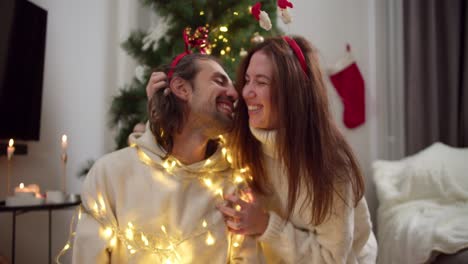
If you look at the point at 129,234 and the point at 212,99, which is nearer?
the point at 129,234

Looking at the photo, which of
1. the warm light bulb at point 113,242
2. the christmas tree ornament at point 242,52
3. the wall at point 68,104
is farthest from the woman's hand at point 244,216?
the wall at point 68,104

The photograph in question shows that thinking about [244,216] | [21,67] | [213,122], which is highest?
[21,67]

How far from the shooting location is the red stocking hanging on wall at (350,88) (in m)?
3.42

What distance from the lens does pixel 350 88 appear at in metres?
3.43

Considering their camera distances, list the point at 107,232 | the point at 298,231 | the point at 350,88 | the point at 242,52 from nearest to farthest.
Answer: the point at 107,232
the point at 298,231
the point at 242,52
the point at 350,88

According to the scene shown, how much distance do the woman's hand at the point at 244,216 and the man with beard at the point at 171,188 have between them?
4cm

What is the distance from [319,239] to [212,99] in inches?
21.7

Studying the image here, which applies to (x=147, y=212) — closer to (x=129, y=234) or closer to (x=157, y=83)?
(x=129, y=234)

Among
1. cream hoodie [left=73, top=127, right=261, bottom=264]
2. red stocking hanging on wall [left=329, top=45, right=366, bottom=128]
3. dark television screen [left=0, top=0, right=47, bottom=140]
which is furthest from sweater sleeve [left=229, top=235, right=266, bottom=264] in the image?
red stocking hanging on wall [left=329, top=45, right=366, bottom=128]

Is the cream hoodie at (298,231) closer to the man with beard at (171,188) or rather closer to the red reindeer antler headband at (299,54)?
the man with beard at (171,188)

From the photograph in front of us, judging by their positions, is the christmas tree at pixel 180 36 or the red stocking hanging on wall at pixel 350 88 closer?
the christmas tree at pixel 180 36

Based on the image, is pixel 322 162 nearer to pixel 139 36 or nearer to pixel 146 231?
pixel 146 231

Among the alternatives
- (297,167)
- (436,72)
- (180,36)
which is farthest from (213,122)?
(436,72)

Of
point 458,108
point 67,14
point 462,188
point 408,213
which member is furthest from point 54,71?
point 458,108
